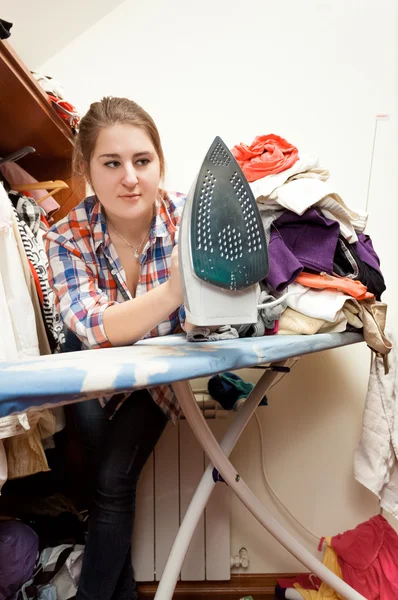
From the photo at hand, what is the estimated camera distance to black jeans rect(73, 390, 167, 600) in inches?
32.7

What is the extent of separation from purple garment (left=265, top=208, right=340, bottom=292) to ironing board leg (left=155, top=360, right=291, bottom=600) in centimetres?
21

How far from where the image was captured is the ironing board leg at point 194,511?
0.78 m

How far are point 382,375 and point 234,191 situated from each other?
28.8 inches

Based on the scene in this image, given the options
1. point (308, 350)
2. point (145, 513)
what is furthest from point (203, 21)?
point (145, 513)

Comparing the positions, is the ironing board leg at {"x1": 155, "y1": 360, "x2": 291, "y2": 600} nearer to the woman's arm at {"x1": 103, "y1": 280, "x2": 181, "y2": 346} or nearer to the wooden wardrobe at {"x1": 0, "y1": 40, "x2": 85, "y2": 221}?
the woman's arm at {"x1": 103, "y1": 280, "x2": 181, "y2": 346}

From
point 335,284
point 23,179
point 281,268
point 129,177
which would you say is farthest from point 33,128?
point 335,284

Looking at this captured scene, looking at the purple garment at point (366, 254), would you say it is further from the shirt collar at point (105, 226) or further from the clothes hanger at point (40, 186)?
the clothes hanger at point (40, 186)

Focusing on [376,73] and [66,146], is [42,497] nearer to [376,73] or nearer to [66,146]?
[66,146]

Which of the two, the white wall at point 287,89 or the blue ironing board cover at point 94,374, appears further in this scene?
the white wall at point 287,89

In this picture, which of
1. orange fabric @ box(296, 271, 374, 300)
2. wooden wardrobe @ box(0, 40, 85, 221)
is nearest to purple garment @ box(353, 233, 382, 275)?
orange fabric @ box(296, 271, 374, 300)

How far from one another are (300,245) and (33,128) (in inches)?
31.2

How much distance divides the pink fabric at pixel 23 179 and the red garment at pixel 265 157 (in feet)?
1.90

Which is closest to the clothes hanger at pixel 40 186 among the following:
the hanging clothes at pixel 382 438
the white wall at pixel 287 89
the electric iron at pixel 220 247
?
the white wall at pixel 287 89

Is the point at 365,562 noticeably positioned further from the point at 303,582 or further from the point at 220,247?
the point at 220,247
